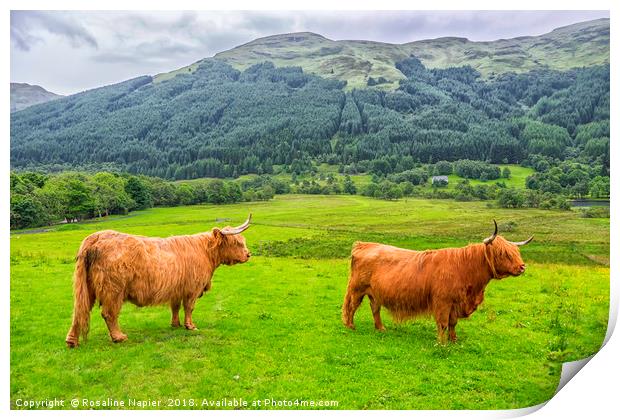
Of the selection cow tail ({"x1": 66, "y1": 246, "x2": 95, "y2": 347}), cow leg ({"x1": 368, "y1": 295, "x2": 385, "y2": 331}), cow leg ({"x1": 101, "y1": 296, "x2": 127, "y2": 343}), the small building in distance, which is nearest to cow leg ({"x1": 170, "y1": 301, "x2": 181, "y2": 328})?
cow leg ({"x1": 101, "y1": 296, "x2": 127, "y2": 343})

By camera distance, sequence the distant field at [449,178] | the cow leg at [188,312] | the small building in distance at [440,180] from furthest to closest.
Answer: the small building in distance at [440,180], the distant field at [449,178], the cow leg at [188,312]

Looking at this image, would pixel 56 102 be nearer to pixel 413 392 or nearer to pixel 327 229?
pixel 327 229

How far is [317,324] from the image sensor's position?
779 cm

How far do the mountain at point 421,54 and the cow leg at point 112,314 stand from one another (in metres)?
6.50

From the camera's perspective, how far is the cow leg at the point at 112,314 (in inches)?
251

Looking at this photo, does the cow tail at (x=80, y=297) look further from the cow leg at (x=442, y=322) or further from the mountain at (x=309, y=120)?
the cow leg at (x=442, y=322)

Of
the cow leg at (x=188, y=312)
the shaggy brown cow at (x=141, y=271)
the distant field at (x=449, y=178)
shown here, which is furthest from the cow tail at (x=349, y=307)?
the distant field at (x=449, y=178)

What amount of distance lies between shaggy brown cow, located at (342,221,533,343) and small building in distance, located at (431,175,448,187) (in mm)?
4275

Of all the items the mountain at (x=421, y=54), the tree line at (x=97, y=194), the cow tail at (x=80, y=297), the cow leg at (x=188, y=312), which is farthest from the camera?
the mountain at (x=421, y=54)

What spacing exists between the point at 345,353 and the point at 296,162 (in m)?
6.40

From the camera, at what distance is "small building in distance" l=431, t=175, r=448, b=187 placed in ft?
36.5
